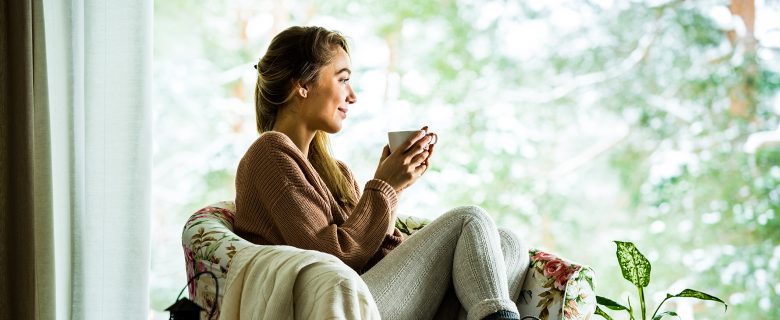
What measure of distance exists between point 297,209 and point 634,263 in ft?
2.63

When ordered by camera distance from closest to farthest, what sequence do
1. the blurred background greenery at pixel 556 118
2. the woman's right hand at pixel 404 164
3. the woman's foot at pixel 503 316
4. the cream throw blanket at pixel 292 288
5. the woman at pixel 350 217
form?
1. the cream throw blanket at pixel 292 288
2. the woman's foot at pixel 503 316
3. the woman at pixel 350 217
4. the woman's right hand at pixel 404 164
5. the blurred background greenery at pixel 556 118

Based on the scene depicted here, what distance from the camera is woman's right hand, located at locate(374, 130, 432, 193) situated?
2004mm

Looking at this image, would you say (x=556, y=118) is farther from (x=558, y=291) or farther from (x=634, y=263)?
(x=558, y=291)

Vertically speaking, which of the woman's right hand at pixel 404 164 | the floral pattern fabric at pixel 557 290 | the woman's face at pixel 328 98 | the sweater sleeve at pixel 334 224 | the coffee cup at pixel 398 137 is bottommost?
the floral pattern fabric at pixel 557 290

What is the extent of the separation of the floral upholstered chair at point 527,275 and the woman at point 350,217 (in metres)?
0.05

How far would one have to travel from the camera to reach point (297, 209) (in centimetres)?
188

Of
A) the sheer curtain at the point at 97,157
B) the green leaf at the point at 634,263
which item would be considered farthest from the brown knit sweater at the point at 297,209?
the sheer curtain at the point at 97,157

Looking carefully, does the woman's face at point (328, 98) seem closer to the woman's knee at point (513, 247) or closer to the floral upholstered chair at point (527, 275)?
the floral upholstered chair at point (527, 275)

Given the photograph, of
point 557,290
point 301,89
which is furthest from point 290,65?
point 557,290

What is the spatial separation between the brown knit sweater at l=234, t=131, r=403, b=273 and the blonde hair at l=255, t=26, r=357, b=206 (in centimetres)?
22

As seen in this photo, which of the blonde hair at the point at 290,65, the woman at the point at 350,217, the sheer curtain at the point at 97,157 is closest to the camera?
the woman at the point at 350,217

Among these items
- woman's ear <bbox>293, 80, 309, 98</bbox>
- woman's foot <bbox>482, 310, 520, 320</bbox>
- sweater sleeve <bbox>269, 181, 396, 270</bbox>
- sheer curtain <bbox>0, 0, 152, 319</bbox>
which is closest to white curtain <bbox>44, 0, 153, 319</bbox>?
sheer curtain <bbox>0, 0, 152, 319</bbox>

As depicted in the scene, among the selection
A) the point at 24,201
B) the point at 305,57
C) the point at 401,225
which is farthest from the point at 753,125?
the point at 24,201

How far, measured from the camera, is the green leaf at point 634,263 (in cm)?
203
